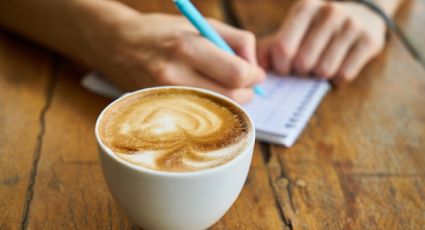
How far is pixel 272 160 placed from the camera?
806 mm

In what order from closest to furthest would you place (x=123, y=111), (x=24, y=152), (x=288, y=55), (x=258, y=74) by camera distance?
(x=123, y=111)
(x=24, y=152)
(x=258, y=74)
(x=288, y=55)

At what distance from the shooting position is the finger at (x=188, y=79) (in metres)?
0.87

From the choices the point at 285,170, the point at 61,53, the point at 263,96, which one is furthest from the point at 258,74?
the point at 61,53

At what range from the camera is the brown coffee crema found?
0.56 m

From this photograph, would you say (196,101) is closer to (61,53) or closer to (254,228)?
(254,228)

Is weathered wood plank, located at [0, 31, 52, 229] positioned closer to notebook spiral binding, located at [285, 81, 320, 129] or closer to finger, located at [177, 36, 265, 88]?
finger, located at [177, 36, 265, 88]

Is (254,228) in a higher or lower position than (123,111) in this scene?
lower

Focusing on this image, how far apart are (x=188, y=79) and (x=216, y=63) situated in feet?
0.19

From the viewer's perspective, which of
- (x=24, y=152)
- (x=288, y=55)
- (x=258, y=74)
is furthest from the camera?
(x=288, y=55)

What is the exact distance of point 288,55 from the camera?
103 cm

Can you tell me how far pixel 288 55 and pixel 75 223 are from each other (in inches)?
22.0

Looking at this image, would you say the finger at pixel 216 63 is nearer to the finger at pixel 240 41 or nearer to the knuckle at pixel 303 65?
the finger at pixel 240 41

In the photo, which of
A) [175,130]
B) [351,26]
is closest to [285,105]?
[351,26]

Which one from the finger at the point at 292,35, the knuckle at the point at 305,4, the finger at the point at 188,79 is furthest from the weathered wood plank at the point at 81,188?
the knuckle at the point at 305,4
